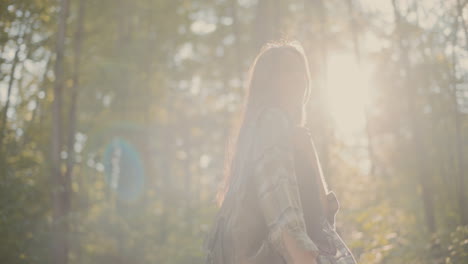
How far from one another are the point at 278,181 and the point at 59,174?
10.5 m

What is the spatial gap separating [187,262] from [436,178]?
7.59m

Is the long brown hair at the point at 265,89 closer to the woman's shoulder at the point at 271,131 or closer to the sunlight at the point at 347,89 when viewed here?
the woman's shoulder at the point at 271,131

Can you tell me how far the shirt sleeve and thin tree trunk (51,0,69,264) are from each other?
8704mm

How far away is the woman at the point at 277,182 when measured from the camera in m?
1.98

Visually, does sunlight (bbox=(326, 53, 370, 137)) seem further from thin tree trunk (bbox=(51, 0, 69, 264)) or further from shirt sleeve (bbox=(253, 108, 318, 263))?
shirt sleeve (bbox=(253, 108, 318, 263))

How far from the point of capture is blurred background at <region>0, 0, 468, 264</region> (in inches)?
349

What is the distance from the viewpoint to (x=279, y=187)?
79.6 inches

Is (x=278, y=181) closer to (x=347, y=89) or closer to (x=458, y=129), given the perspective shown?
(x=458, y=129)

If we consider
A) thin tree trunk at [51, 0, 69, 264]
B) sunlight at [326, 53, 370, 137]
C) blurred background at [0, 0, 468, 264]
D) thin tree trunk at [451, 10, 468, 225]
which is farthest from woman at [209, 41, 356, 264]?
sunlight at [326, 53, 370, 137]

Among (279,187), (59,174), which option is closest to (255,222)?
(279,187)

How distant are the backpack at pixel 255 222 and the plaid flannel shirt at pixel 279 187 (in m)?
0.06

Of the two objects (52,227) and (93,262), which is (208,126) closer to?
(93,262)

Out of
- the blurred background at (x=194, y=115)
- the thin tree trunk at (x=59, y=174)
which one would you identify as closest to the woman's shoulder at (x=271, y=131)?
the blurred background at (x=194, y=115)

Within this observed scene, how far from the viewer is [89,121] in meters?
18.4
